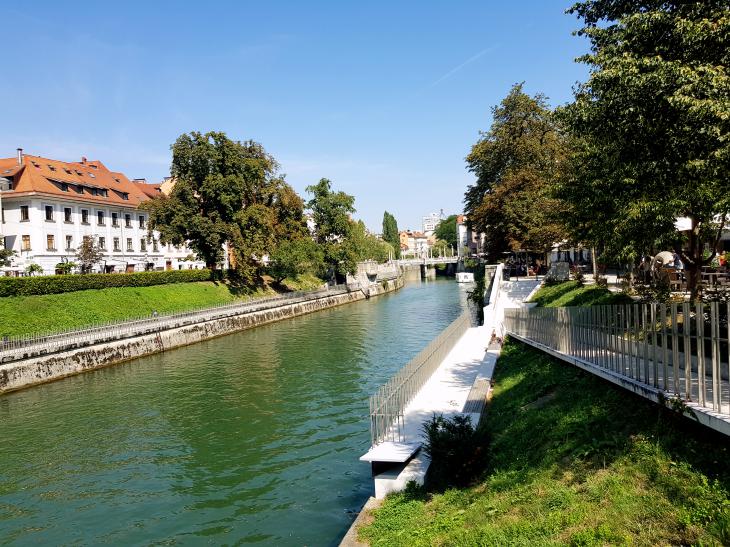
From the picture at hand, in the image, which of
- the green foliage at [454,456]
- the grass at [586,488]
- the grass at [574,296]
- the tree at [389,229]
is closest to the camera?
the grass at [586,488]

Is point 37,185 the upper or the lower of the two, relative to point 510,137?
lower

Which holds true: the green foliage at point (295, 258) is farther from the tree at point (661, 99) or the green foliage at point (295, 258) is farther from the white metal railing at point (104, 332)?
the tree at point (661, 99)

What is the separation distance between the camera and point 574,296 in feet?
83.6

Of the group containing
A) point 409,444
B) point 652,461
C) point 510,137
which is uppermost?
point 510,137

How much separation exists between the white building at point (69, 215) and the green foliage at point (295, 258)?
12601 mm

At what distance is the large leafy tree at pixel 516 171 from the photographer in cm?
3766

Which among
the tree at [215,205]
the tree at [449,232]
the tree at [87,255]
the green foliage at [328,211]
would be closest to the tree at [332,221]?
the green foliage at [328,211]

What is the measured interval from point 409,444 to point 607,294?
50.0ft

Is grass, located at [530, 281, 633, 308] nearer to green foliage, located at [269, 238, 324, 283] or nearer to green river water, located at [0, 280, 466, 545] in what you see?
green river water, located at [0, 280, 466, 545]

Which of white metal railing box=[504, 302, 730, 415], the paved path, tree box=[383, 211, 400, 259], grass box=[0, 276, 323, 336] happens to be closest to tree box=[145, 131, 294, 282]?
grass box=[0, 276, 323, 336]

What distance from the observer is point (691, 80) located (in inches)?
306

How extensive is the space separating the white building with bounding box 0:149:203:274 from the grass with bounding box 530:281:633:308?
3695 centimetres

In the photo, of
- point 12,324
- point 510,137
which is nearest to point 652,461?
point 12,324

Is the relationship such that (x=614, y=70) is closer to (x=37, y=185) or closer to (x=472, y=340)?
(x=472, y=340)
